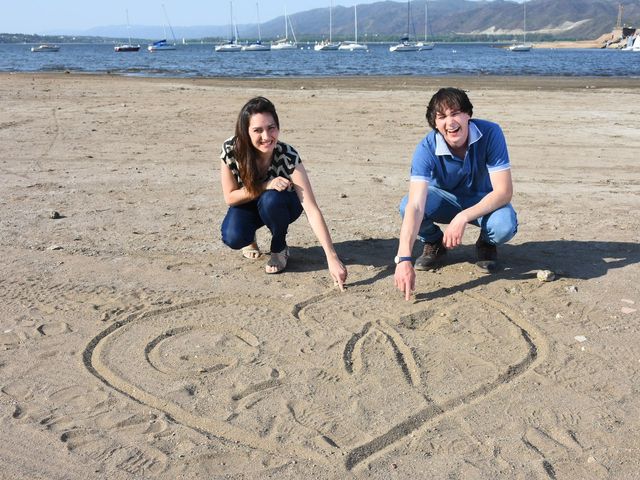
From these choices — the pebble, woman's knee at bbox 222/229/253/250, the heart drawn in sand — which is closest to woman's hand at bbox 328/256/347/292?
the heart drawn in sand

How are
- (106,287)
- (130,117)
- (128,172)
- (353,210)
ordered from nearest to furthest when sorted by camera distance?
(106,287) < (353,210) < (128,172) < (130,117)

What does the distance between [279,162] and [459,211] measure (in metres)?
1.36

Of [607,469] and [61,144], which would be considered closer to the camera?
[607,469]

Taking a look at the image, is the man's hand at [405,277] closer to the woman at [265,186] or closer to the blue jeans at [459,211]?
the woman at [265,186]

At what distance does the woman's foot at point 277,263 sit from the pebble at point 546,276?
1858mm

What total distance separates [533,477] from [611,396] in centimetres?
88

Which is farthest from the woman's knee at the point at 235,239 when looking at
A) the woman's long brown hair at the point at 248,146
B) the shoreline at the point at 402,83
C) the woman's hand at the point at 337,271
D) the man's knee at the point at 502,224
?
the shoreline at the point at 402,83

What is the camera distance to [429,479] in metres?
2.89

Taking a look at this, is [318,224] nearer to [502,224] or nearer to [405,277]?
[405,277]

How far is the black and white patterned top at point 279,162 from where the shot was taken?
16.9 ft

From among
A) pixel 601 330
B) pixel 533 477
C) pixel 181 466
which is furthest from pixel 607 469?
pixel 181 466

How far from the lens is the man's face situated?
4617mm

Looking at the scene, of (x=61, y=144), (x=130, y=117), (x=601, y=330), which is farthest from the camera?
(x=130, y=117)

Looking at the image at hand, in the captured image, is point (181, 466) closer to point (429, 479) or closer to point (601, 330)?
point (429, 479)
